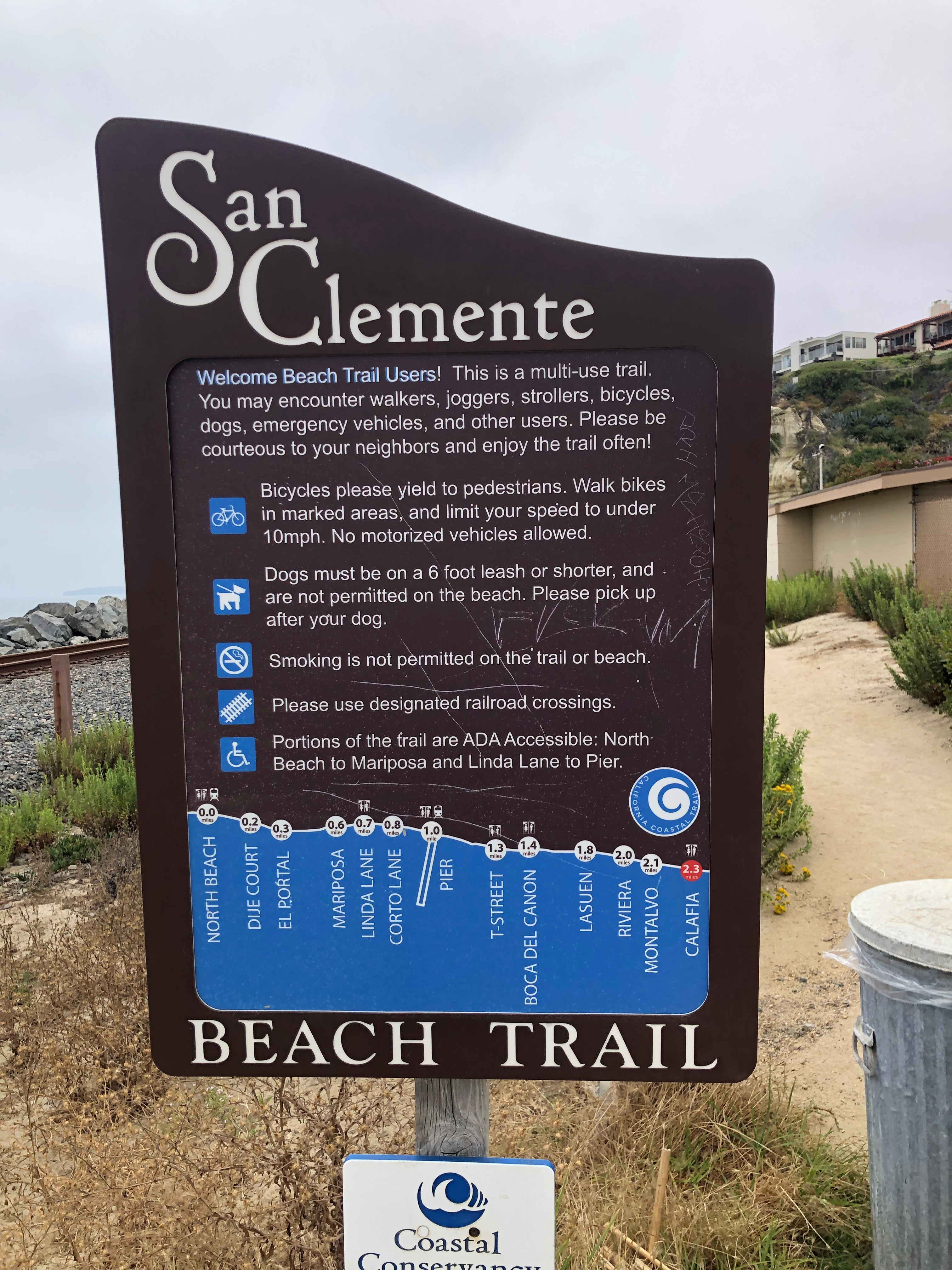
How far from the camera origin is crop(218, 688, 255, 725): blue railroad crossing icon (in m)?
1.74

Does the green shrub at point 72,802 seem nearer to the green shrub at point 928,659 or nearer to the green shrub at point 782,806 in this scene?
the green shrub at point 782,806

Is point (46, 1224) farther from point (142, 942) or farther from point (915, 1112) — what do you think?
point (915, 1112)

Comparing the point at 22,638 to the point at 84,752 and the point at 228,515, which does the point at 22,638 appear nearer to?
the point at 84,752

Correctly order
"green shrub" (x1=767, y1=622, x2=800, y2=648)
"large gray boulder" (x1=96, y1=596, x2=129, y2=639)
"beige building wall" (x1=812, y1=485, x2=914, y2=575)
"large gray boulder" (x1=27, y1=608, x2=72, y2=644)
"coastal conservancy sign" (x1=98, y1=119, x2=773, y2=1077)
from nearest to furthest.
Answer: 1. "coastal conservancy sign" (x1=98, y1=119, x2=773, y2=1077)
2. "green shrub" (x1=767, y1=622, x2=800, y2=648)
3. "beige building wall" (x1=812, y1=485, x2=914, y2=575)
4. "large gray boulder" (x1=27, y1=608, x2=72, y2=644)
5. "large gray boulder" (x1=96, y1=596, x2=129, y2=639)

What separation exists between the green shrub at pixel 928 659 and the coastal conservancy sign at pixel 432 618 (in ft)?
27.5

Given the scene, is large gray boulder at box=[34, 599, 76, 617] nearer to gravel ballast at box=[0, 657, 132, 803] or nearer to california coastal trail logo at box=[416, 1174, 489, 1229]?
gravel ballast at box=[0, 657, 132, 803]

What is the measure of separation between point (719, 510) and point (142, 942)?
13.1 ft

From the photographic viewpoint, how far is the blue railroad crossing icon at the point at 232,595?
1.72 m

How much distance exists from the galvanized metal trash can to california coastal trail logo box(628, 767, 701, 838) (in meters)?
1.33

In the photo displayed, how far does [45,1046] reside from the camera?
3426 millimetres

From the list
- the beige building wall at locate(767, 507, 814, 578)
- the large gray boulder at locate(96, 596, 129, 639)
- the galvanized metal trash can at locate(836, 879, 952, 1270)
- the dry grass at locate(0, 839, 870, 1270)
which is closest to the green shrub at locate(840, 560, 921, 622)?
the beige building wall at locate(767, 507, 814, 578)

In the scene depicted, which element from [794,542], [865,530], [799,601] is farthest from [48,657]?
[794,542]

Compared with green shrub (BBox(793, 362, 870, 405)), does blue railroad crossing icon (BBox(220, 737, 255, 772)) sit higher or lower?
lower

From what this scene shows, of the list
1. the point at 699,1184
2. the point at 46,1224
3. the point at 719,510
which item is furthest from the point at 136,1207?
the point at 719,510
